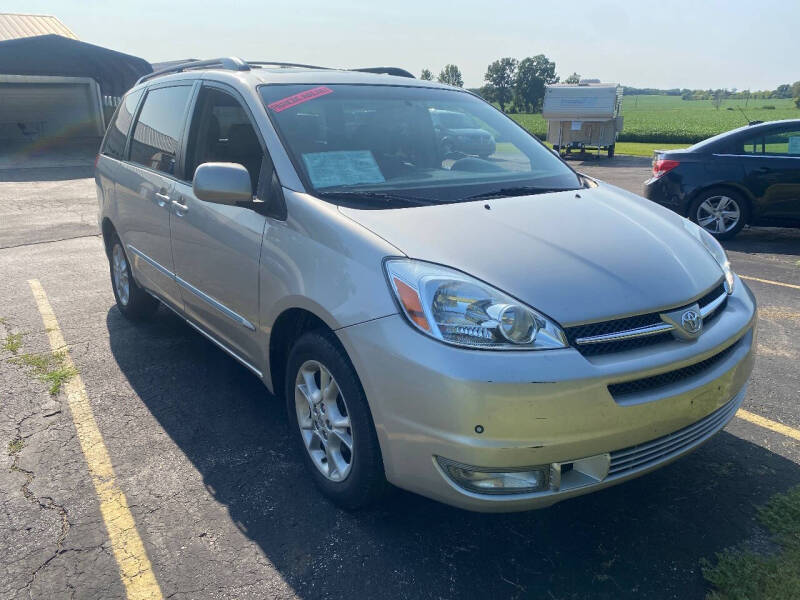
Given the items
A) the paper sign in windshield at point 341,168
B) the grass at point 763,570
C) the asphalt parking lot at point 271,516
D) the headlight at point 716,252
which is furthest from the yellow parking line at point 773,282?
the paper sign in windshield at point 341,168

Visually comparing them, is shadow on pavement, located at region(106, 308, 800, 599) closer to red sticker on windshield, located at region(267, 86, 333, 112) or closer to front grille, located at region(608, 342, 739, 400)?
front grille, located at region(608, 342, 739, 400)

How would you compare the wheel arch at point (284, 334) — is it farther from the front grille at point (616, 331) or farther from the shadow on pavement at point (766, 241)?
the shadow on pavement at point (766, 241)

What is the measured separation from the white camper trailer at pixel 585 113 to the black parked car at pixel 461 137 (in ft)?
62.0

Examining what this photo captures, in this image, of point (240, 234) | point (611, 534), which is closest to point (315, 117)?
point (240, 234)

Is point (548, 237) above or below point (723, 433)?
above

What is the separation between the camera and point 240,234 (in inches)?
126

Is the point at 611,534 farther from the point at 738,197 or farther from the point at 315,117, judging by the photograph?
the point at 738,197

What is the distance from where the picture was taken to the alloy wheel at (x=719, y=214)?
27.1 feet

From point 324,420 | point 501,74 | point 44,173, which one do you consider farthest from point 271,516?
point 501,74

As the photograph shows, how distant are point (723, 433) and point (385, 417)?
2.11m

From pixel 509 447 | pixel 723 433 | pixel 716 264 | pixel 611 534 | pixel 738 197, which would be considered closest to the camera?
pixel 509 447

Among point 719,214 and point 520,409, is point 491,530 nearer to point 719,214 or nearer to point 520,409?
point 520,409

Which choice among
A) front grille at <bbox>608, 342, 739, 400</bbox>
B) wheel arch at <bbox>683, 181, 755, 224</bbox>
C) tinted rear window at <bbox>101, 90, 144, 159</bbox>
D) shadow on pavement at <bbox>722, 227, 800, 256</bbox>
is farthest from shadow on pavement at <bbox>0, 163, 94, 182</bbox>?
front grille at <bbox>608, 342, 739, 400</bbox>

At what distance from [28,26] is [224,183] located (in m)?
32.5
